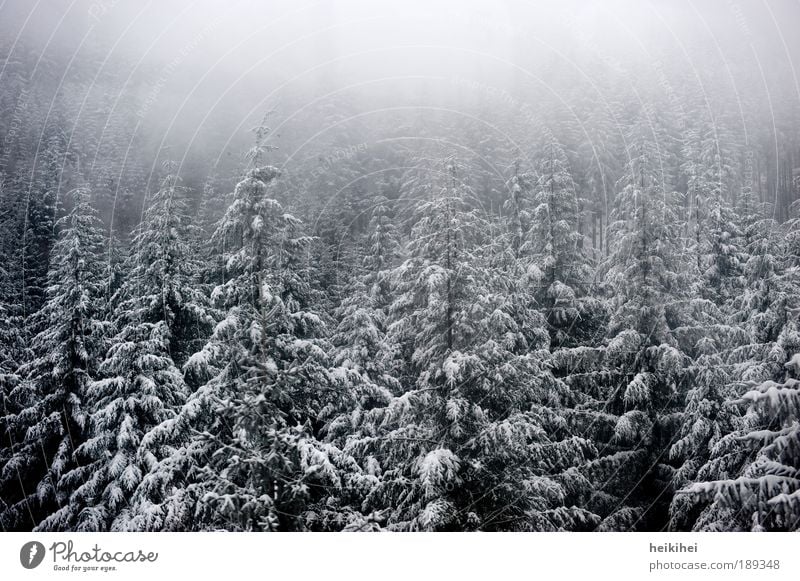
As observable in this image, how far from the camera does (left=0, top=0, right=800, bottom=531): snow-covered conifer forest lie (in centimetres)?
1000

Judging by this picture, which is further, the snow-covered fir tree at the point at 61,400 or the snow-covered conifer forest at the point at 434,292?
the snow-covered fir tree at the point at 61,400

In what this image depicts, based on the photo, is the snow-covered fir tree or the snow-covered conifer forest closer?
the snow-covered conifer forest

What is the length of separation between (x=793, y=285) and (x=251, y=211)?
13630 mm

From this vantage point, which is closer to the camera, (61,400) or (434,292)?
(434,292)

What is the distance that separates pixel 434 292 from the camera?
33.0ft

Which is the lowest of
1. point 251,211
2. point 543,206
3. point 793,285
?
point 793,285

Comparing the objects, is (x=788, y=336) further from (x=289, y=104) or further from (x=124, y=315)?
(x=289, y=104)

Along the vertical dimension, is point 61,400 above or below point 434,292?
below

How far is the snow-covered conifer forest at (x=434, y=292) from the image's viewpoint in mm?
10000

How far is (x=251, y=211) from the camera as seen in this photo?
1054 cm
